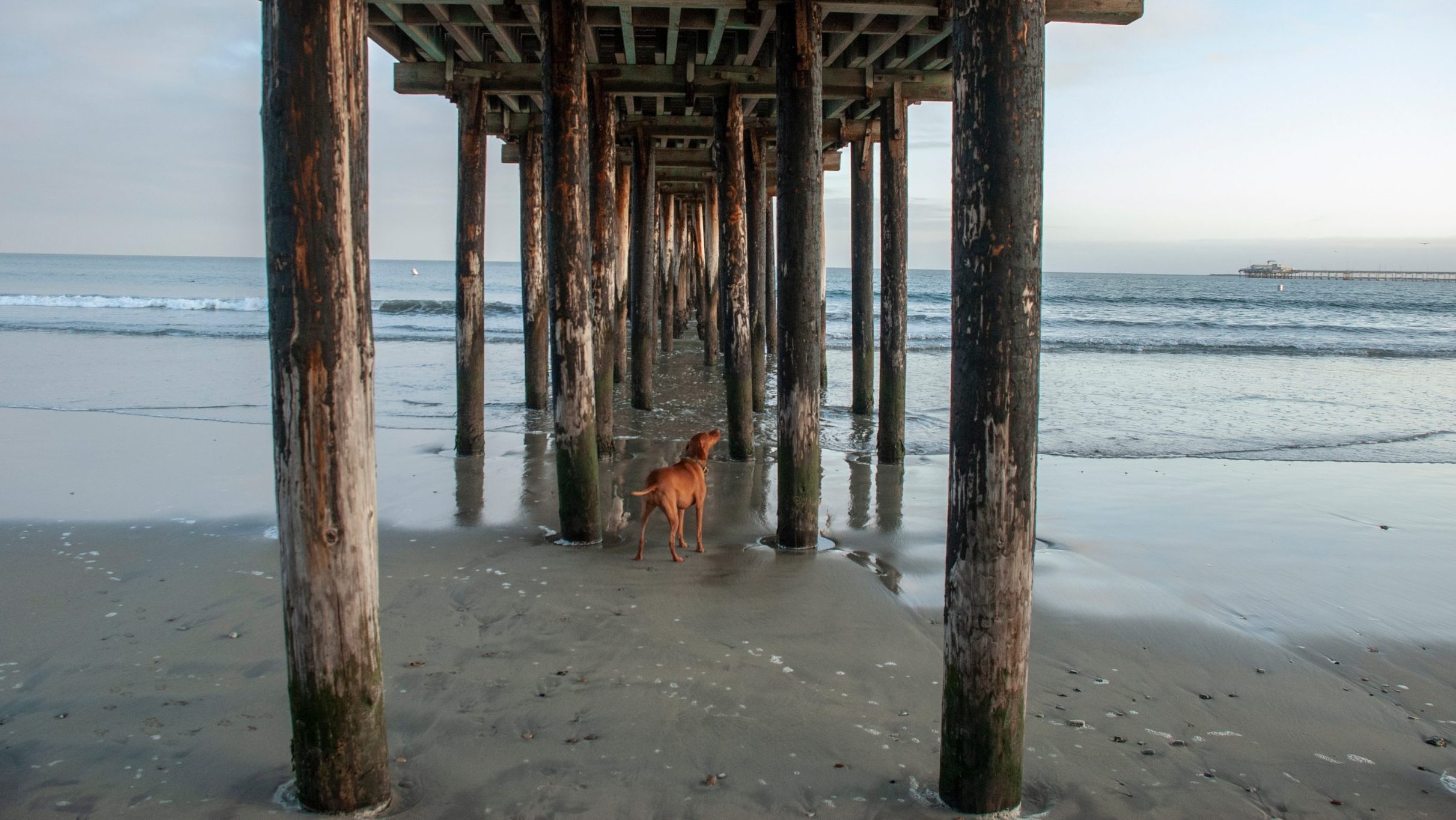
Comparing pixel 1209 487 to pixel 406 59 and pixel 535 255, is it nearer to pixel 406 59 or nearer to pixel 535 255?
pixel 535 255

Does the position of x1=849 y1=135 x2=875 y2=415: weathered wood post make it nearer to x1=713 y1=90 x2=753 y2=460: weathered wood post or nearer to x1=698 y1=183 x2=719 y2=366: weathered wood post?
x1=713 y1=90 x2=753 y2=460: weathered wood post

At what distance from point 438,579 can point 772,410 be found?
8301 millimetres

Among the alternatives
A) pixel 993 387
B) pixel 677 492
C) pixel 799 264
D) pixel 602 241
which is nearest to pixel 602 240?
pixel 602 241

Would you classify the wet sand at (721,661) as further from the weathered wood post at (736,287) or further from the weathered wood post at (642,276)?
the weathered wood post at (642,276)

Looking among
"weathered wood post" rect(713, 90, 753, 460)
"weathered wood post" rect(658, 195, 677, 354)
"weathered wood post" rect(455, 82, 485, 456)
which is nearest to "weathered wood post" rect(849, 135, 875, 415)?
"weathered wood post" rect(713, 90, 753, 460)

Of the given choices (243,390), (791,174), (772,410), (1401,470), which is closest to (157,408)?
(243,390)

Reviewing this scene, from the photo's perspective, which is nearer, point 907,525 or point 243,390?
point 907,525

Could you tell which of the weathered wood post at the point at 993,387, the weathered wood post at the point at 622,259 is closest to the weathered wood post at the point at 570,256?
the weathered wood post at the point at 993,387

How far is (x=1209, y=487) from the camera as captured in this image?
8.85 meters

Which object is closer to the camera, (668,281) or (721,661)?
(721,661)

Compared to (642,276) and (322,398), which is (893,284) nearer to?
(642,276)

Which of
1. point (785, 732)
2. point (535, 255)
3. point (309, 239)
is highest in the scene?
point (535, 255)

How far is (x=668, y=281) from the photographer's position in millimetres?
22484

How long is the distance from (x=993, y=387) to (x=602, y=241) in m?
6.70
